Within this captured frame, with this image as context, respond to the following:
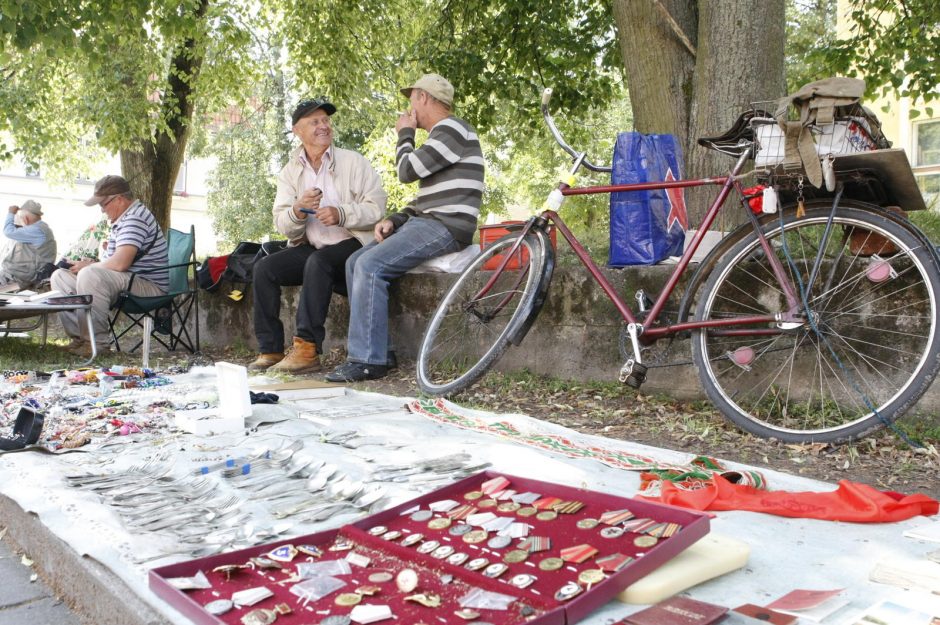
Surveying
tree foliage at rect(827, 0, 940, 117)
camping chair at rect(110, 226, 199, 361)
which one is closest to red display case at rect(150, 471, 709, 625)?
camping chair at rect(110, 226, 199, 361)

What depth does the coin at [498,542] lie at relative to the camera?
1.79 meters

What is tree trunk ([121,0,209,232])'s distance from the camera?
33.5 feet

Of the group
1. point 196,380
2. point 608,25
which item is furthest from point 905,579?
point 608,25

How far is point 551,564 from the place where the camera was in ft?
5.45

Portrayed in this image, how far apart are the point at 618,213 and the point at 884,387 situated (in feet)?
4.85

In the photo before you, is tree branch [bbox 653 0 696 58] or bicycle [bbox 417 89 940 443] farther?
tree branch [bbox 653 0 696 58]

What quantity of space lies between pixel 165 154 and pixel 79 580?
9430mm

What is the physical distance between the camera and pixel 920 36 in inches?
284

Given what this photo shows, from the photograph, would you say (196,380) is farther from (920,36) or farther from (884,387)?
(920,36)

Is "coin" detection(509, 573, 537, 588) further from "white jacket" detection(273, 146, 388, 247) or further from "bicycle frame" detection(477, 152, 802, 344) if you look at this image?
"white jacket" detection(273, 146, 388, 247)

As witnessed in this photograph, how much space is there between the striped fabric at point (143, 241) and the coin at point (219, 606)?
5.38m

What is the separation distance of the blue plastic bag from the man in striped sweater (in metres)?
1.11

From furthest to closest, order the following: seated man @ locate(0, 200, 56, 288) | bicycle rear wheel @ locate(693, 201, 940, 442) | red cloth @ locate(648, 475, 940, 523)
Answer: seated man @ locate(0, 200, 56, 288), bicycle rear wheel @ locate(693, 201, 940, 442), red cloth @ locate(648, 475, 940, 523)

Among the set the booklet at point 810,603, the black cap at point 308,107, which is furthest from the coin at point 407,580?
the black cap at point 308,107
